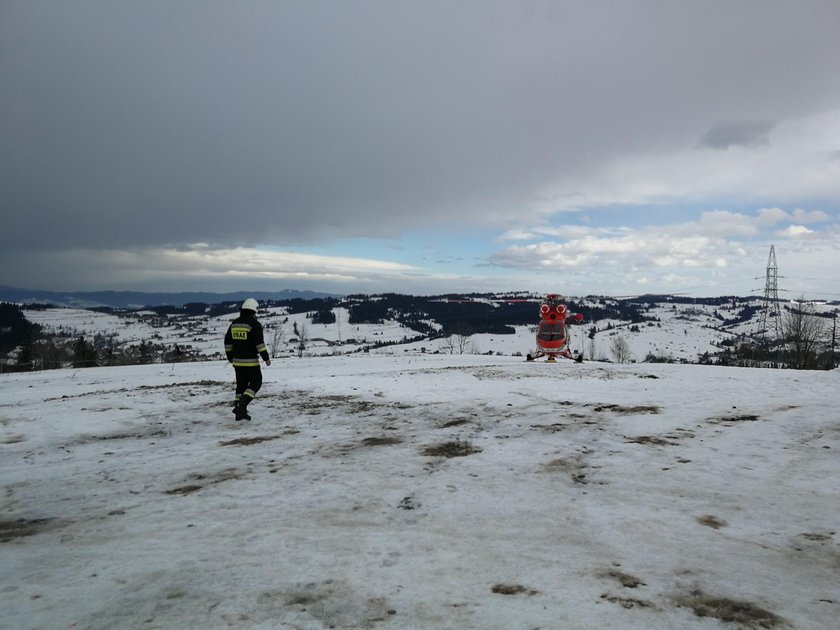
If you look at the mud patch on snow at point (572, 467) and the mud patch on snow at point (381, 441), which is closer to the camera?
the mud patch on snow at point (572, 467)

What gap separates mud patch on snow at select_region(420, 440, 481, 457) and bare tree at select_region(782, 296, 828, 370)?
57.2 metres

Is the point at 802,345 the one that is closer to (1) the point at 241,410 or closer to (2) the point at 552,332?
(2) the point at 552,332

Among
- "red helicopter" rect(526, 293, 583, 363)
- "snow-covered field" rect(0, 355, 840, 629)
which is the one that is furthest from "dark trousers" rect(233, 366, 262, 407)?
"red helicopter" rect(526, 293, 583, 363)

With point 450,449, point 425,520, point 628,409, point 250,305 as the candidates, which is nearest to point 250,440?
point 250,305

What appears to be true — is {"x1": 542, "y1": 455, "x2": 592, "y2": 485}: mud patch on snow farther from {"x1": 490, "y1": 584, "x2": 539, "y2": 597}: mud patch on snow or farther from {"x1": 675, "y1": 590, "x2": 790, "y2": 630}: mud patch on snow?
{"x1": 490, "y1": 584, "x2": 539, "y2": 597}: mud patch on snow

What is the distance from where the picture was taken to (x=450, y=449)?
7668mm

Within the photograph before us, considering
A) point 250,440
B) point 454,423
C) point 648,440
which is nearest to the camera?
point 648,440

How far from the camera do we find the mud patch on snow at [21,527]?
4.71 metres

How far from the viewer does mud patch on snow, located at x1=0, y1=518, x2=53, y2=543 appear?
4.71 meters

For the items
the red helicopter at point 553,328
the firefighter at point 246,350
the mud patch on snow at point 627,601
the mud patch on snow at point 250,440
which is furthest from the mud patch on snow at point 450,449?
the red helicopter at point 553,328

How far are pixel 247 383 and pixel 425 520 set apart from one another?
22.3 feet

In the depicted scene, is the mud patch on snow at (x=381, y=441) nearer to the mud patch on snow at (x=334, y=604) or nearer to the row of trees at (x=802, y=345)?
the mud patch on snow at (x=334, y=604)

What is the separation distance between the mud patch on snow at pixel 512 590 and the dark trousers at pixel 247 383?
764 cm

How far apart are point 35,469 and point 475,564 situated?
22.2ft
